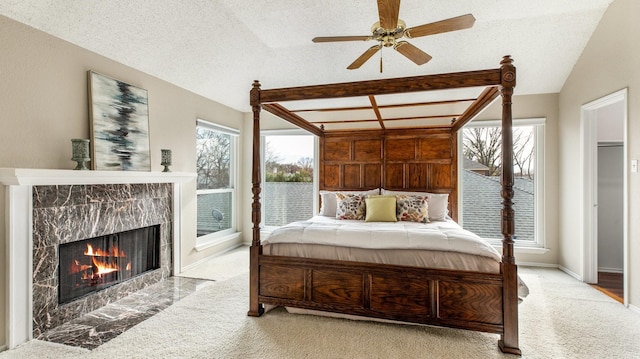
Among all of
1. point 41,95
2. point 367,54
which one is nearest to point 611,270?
point 367,54

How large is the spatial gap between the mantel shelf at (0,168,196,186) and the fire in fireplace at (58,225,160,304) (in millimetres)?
597

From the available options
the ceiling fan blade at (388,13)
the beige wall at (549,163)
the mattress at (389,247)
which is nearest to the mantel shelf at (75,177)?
the mattress at (389,247)

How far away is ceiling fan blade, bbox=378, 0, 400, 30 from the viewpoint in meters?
1.88

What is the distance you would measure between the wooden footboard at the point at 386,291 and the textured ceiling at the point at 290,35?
2417mm

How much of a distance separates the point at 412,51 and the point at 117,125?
288 cm

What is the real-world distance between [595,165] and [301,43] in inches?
150

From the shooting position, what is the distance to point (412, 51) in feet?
7.97

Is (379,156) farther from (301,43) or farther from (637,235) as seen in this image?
(637,235)

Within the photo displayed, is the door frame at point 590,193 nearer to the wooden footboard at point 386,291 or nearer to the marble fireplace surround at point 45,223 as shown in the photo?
the wooden footboard at point 386,291

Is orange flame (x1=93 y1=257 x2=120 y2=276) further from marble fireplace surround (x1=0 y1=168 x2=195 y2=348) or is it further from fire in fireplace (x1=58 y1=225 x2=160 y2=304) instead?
marble fireplace surround (x1=0 y1=168 x2=195 y2=348)

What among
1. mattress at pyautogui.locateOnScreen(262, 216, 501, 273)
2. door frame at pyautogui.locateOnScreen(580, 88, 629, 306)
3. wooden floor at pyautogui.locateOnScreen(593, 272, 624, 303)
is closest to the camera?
mattress at pyautogui.locateOnScreen(262, 216, 501, 273)

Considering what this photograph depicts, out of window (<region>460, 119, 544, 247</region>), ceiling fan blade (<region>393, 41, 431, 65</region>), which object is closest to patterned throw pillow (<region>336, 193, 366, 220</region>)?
window (<region>460, 119, 544, 247</region>)

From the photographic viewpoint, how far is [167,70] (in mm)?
3434

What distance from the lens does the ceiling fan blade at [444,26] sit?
202 centimetres
